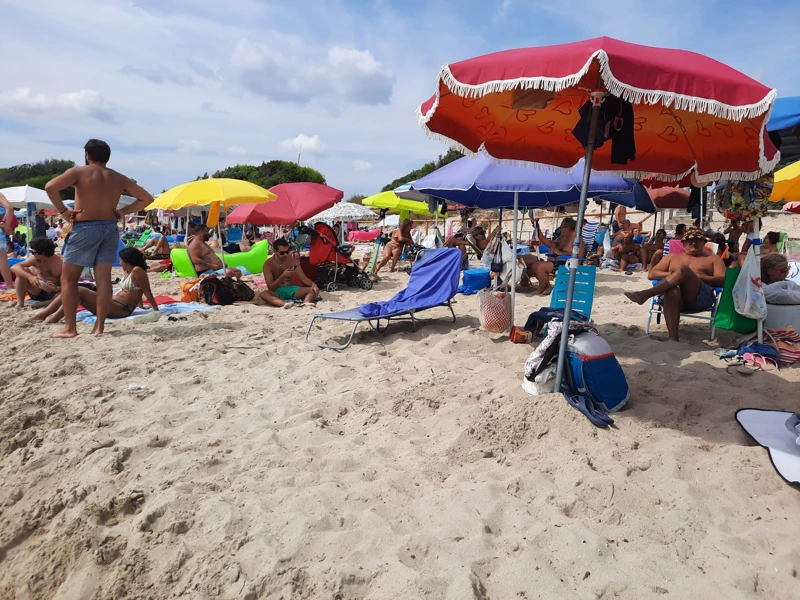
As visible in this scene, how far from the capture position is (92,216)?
4699 mm

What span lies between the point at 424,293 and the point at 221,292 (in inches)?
124

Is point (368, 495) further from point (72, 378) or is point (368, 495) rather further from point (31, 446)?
point (72, 378)

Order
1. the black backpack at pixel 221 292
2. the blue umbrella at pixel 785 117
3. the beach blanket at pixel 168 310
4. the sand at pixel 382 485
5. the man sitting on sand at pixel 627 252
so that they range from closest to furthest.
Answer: the sand at pixel 382 485, the blue umbrella at pixel 785 117, the beach blanket at pixel 168 310, the black backpack at pixel 221 292, the man sitting on sand at pixel 627 252

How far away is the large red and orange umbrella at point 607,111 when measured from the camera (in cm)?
237

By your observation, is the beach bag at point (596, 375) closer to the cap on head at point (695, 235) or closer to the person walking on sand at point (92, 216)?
the cap on head at point (695, 235)

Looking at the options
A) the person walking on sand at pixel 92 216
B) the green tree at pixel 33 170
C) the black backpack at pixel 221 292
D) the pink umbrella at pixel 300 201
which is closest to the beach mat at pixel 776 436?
the person walking on sand at pixel 92 216

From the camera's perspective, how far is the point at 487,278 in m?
8.01

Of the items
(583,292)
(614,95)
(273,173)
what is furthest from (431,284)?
(273,173)

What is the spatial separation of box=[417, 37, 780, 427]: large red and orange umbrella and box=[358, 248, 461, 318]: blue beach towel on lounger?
70.8 inches

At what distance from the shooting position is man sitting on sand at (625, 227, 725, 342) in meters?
4.65

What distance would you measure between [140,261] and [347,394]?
373 cm

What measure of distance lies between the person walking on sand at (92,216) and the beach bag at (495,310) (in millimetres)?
3255

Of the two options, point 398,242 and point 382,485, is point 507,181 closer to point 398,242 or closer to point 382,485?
point 382,485

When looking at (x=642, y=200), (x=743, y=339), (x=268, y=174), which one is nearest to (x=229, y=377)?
(x=743, y=339)
